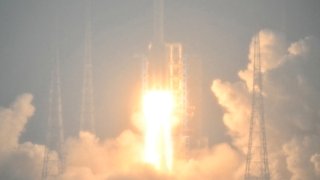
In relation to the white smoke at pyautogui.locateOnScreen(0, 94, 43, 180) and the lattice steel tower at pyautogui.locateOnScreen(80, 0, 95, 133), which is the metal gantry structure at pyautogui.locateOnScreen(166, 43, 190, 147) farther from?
the white smoke at pyautogui.locateOnScreen(0, 94, 43, 180)

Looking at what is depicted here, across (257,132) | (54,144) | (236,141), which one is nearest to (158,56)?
(257,132)

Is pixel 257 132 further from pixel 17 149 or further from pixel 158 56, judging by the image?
pixel 17 149

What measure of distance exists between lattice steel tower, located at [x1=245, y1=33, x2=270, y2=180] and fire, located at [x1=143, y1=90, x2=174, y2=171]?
31.2ft

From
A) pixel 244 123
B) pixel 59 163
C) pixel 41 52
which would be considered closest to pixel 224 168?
pixel 244 123

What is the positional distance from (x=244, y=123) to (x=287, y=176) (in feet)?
25.6

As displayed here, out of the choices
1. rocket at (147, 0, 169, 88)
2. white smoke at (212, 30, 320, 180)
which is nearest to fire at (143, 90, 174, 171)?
rocket at (147, 0, 169, 88)

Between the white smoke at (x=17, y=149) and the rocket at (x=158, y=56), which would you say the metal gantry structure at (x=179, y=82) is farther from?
the white smoke at (x=17, y=149)

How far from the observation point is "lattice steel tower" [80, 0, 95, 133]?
9319cm

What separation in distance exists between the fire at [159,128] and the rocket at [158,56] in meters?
1.63

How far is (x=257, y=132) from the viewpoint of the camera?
78.2m

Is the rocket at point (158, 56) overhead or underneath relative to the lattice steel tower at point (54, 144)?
overhead

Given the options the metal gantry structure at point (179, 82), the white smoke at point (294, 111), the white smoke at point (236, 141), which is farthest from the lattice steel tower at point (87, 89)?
the white smoke at point (294, 111)

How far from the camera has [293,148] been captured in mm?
76125

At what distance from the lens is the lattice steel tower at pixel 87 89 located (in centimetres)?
9319
